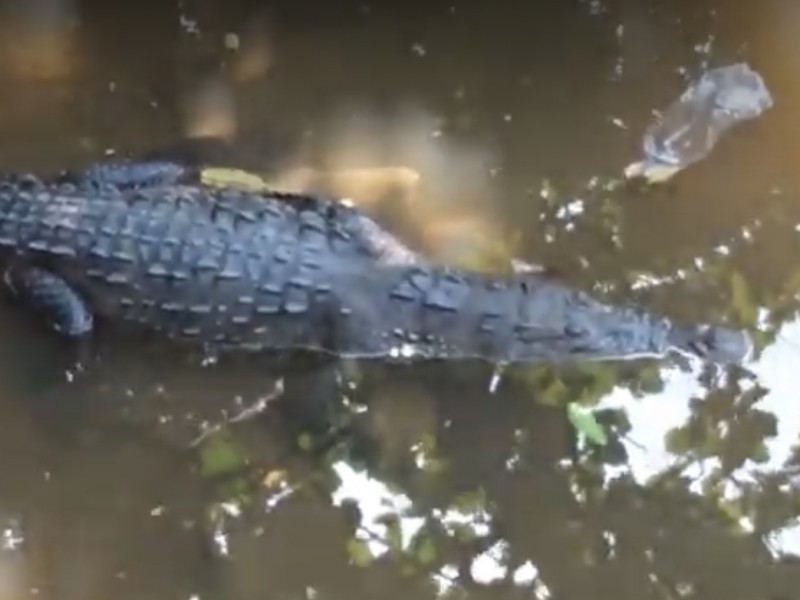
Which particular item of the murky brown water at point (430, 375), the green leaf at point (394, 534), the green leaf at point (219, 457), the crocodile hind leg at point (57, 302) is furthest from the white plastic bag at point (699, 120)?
the crocodile hind leg at point (57, 302)

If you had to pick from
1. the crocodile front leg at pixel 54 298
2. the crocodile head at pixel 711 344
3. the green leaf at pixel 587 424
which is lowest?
the green leaf at pixel 587 424

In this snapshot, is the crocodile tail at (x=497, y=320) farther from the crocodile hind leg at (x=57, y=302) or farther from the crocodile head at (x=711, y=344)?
the crocodile hind leg at (x=57, y=302)

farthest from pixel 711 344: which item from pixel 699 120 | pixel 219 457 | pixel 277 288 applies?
pixel 219 457

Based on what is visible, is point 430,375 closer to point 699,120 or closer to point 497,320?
point 497,320

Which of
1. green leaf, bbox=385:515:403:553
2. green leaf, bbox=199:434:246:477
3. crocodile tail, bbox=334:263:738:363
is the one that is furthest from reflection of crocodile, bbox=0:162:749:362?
green leaf, bbox=385:515:403:553

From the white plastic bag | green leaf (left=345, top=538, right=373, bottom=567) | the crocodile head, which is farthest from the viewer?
the white plastic bag

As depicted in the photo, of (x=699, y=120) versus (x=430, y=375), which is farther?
(x=699, y=120)

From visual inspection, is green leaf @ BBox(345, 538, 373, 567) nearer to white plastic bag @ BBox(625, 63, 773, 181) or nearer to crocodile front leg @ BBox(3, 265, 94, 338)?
crocodile front leg @ BBox(3, 265, 94, 338)

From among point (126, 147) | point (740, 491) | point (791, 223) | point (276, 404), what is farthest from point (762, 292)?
point (126, 147)
